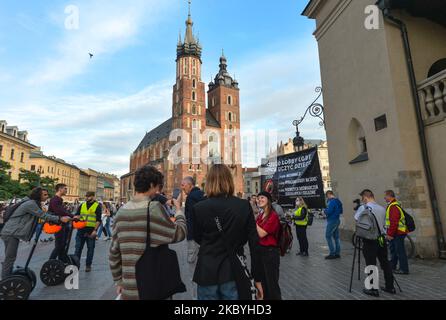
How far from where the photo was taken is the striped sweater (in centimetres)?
226

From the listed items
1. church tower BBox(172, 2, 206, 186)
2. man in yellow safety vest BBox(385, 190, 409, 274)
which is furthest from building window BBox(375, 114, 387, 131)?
church tower BBox(172, 2, 206, 186)

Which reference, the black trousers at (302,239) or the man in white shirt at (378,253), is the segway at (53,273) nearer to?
the man in white shirt at (378,253)

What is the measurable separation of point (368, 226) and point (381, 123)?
5077mm

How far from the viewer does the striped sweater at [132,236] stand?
7.43 feet

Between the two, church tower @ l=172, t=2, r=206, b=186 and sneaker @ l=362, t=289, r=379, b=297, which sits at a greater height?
church tower @ l=172, t=2, r=206, b=186

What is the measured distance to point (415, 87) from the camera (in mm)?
7883

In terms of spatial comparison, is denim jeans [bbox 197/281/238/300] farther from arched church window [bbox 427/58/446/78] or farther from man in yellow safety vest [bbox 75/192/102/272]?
arched church window [bbox 427/58/446/78]

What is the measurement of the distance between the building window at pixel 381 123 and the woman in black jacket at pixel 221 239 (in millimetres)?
7693

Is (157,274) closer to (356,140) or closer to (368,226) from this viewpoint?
(368,226)

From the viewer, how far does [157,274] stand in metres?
2.23

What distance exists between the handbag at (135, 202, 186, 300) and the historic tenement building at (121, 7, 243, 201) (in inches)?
2286
